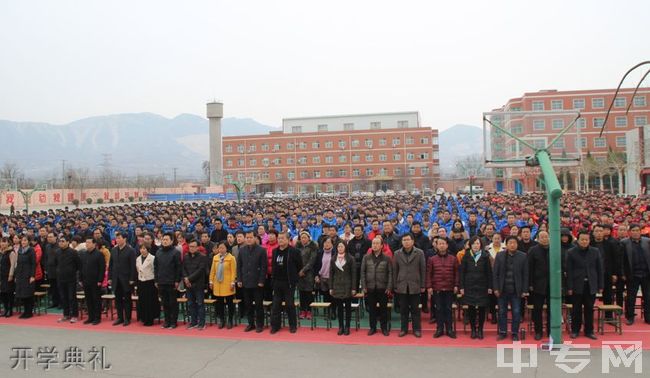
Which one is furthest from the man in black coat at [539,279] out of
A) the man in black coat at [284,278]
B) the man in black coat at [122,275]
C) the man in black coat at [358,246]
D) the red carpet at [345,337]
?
the man in black coat at [122,275]

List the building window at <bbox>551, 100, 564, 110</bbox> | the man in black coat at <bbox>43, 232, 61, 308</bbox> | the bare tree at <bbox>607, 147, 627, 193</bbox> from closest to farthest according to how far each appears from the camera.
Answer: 1. the man in black coat at <bbox>43, 232, 61, 308</bbox>
2. the bare tree at <bbox>607, 147, 627, 193</bbox>
3. the building window at <bbox>551, 100, 564, 110</bbox>

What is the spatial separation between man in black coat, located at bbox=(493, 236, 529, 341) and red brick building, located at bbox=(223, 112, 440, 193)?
65.9 m

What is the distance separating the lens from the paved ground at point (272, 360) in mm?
6371

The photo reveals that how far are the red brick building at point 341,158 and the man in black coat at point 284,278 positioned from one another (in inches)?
2585

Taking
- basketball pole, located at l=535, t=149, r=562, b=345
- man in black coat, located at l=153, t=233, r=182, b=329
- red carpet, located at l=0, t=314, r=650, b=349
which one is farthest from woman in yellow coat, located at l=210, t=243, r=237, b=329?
basketball pole, located at l=535, t=149, r=562, b=345

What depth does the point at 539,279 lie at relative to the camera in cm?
764

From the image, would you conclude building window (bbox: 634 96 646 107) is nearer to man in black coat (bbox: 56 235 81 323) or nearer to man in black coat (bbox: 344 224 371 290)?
man in black coat (bbox: 344 224 371 290)

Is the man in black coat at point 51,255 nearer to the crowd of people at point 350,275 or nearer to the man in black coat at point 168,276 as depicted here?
the crowd of people at point 350,275

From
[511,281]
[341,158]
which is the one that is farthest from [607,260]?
[341,158]

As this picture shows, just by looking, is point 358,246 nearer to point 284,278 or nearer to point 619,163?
point 284,278

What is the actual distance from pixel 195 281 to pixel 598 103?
4800 cm

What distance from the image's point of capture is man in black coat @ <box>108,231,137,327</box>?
29.4ft

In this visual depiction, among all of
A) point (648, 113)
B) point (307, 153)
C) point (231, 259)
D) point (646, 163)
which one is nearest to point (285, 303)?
point (231, 259)

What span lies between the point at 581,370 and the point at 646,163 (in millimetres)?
38286
